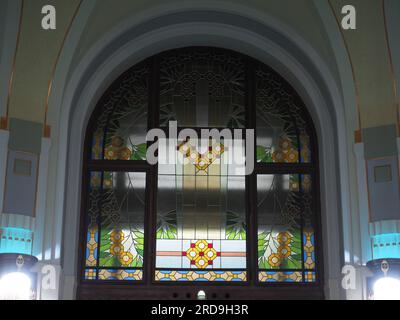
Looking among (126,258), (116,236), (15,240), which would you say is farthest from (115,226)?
(15,240)

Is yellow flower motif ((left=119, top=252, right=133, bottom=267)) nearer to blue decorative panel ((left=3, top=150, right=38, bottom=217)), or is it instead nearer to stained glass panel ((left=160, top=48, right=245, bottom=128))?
blue decorative panel ((left=3, top=150, right=38, bottom=217))

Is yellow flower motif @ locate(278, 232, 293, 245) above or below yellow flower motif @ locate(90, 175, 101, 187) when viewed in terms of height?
below

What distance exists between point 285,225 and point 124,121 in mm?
2120

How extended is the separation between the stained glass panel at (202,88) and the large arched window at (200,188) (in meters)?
0.01

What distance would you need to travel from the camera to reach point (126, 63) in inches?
359

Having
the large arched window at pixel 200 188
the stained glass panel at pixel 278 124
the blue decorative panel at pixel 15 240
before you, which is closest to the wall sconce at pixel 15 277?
the blue decorative panel at pixel 15 240

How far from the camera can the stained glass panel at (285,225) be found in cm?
861

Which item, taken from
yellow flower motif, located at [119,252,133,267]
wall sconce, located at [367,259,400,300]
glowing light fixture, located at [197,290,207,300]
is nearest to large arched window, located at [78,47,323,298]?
yellow flower motif, located at [119,252,133,267]

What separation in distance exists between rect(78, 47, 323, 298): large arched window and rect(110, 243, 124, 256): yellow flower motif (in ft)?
0.03

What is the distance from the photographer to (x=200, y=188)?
8875mm

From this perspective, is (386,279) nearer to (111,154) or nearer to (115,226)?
(115,226)

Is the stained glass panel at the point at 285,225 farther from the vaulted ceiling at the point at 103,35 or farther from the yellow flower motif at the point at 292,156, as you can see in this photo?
the vaulted ceiling at the point at 103,35

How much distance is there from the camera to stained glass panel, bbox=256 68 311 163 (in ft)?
29.5
